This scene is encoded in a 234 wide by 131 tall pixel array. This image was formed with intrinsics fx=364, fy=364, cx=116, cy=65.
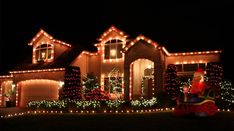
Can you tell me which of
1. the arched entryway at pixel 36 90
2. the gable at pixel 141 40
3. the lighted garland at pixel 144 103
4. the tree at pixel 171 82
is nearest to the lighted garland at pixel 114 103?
the lighted garland at pixel 144 103

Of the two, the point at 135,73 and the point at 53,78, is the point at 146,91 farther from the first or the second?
the point at 53,78

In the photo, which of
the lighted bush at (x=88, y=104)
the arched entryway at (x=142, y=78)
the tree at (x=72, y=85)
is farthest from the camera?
the arched entryway at (x=142, y=78)

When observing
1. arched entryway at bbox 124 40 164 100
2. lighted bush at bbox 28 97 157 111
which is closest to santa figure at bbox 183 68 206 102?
lighted bush at bbox 28 97 157 111

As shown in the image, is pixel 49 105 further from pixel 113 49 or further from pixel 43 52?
pixel 113 49

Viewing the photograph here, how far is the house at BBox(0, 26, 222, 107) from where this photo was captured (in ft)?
91.2

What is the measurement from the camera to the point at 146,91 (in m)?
29.7

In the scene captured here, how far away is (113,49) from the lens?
30.8 m

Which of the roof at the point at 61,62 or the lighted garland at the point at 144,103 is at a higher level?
the roof at the point at 61,62

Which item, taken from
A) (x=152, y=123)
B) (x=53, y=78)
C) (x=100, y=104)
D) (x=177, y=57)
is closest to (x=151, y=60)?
(x=177, y=57)

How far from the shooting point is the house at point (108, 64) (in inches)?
1094

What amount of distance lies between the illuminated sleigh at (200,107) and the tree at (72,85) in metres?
11.6

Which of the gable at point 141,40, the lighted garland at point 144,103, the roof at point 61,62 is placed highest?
the gable at point 141,40

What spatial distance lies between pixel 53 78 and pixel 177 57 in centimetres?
1050

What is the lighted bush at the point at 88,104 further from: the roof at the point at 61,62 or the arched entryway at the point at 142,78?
the roof at the point at 61,62
